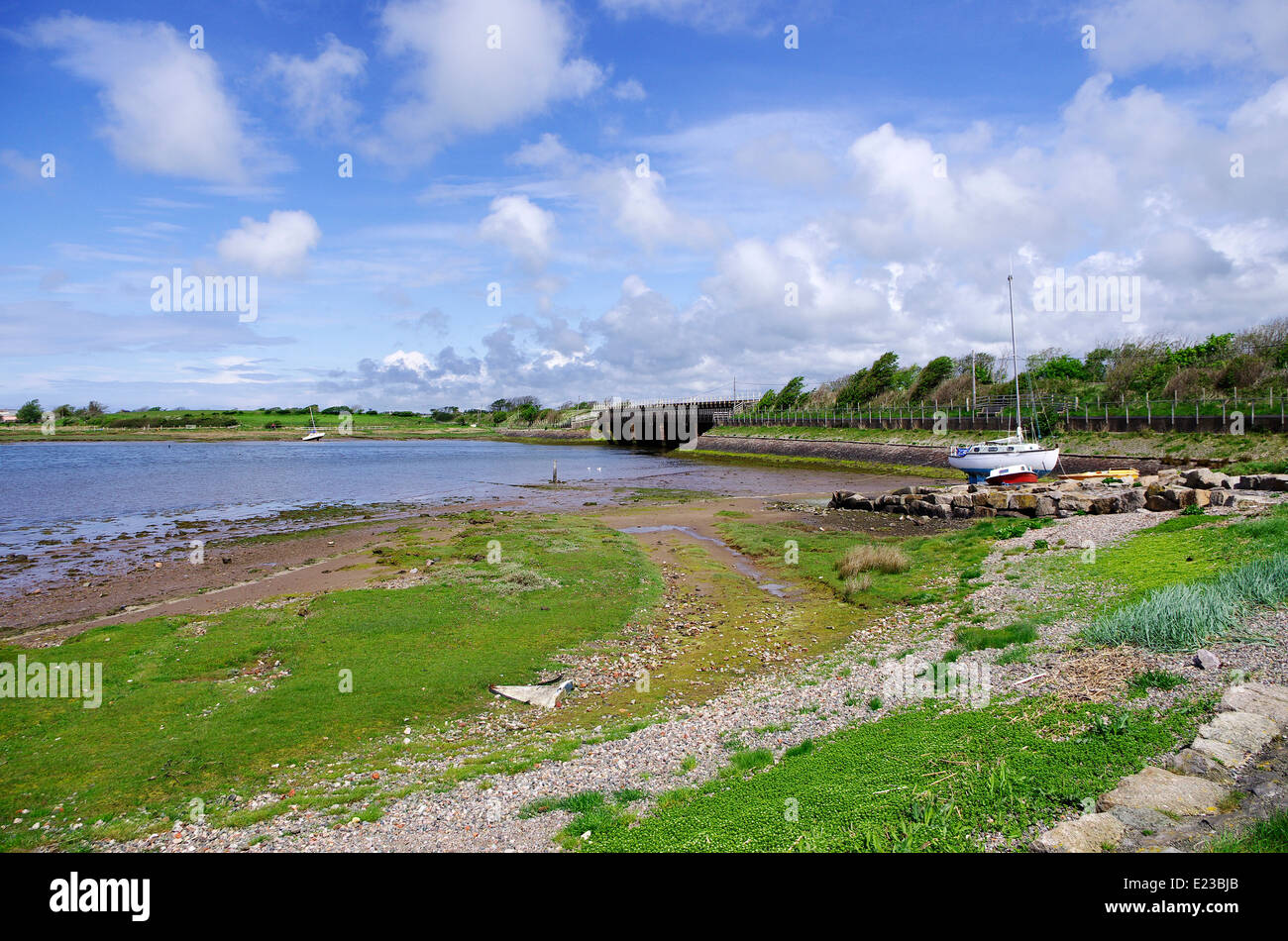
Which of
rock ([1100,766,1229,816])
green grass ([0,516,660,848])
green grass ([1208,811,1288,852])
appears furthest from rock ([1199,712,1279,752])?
green grass ([0,516,660,848])

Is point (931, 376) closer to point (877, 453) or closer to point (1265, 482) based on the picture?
point (877, 453)

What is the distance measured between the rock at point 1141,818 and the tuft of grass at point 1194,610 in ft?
17.0

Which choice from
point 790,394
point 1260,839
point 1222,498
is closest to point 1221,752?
point 1260,839

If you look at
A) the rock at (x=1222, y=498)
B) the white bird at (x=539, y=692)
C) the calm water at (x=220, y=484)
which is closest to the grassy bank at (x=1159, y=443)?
the rock at (x=1222, y=498)

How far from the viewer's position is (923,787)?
7.13 meters

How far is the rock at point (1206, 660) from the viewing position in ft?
29.4

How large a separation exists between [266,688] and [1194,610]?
16.8 m

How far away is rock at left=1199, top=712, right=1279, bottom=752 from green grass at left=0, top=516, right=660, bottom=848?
9144mm

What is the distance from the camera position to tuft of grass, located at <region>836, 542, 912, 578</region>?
22.4 m

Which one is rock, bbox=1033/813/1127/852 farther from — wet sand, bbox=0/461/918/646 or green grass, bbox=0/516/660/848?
wet sand, bbox=0/461/918/646

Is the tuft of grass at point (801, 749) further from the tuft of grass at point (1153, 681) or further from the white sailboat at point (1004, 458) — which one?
the white sailboat at point (1004, 458)
